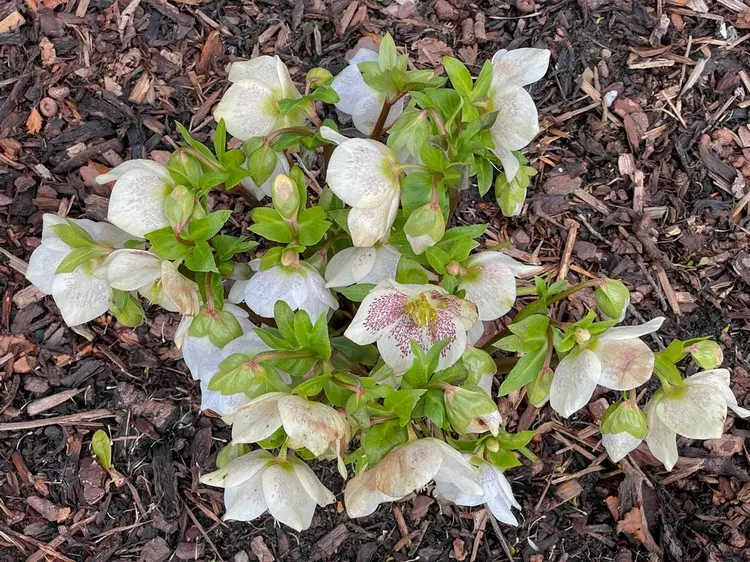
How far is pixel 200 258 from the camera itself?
3.00ft

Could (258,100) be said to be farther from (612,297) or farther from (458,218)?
(458,218)

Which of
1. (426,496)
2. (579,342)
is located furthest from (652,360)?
(426,496)

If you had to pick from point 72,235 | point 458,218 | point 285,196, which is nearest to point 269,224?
point 285,196

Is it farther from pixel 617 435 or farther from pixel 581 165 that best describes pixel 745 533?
pixel 581 165

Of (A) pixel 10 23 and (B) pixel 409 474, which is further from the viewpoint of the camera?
(A) pixel 10 23

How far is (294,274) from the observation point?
97 centimetres

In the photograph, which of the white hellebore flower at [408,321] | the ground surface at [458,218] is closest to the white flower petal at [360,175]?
the white hellebore flower at [408,321]

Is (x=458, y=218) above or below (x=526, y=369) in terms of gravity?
below

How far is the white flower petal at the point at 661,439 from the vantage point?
95 centimetres

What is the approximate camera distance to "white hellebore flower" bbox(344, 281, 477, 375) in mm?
897

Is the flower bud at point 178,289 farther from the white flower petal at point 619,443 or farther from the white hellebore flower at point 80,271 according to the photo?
the white flower petal at point 619,443

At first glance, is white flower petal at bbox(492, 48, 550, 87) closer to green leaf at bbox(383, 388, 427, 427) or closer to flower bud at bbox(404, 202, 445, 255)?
flower bud at bbox(404, 202, 445, 255)

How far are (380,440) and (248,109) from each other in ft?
1.56

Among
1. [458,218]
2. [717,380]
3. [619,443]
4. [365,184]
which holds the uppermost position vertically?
[365,184]
